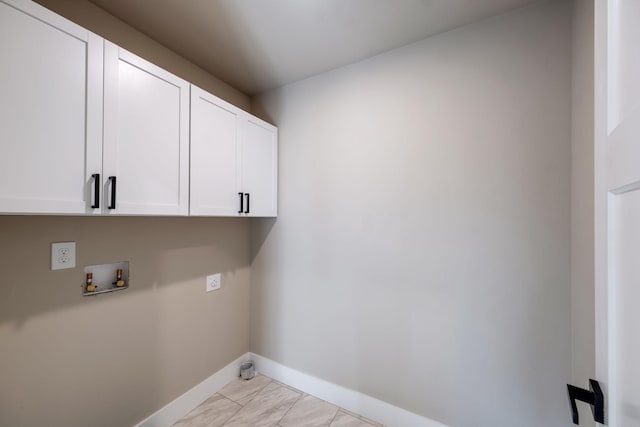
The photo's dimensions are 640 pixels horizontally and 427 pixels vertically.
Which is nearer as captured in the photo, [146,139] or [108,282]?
[146,139]

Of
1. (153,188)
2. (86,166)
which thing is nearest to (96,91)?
(86,166)

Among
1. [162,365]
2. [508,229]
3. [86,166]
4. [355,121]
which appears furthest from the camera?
[355,121]

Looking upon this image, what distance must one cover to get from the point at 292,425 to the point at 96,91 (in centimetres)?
219

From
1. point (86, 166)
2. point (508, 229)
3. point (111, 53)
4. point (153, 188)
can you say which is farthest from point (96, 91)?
point (508, 229)

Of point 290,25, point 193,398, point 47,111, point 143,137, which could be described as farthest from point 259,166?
point 193,398

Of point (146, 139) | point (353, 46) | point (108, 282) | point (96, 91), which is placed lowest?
point (108, 282)

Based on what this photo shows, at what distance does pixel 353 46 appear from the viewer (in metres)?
1.70

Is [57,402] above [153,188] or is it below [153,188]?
below

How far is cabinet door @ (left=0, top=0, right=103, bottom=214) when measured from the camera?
2.89 ft

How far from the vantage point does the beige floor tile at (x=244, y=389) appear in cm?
194

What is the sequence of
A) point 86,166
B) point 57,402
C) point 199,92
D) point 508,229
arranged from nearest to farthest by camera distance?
1. point 86,166
2. point 57,402
3. point 508,229
4. point 199,92

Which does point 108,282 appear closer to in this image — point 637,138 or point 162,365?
point 162,365

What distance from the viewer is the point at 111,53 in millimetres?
1142

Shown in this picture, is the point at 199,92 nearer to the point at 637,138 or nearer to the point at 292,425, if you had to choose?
the point at 637,138
